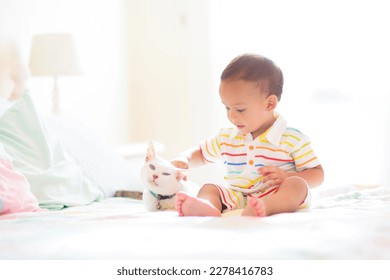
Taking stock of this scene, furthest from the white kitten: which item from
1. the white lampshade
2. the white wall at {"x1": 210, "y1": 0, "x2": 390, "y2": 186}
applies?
the white wall at {"x1": 210, "y1": 0, "x2": 390, "y2": 186}

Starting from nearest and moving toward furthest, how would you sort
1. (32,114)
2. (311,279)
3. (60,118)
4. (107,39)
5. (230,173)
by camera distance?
(311,279) → (230,173) → (32,114) → (60,118) → (107,39)

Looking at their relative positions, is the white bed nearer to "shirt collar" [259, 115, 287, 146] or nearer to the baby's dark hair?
"shirt collar" [259, 115, 287, 146]

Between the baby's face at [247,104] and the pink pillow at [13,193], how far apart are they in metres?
0.53

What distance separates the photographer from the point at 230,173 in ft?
5.05

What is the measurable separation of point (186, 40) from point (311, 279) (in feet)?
9.50

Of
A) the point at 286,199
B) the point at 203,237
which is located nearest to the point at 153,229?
the point at 203,237

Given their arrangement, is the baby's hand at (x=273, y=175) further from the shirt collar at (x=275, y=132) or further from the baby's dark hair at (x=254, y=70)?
the baby's dark hair at (x=254, y=70)

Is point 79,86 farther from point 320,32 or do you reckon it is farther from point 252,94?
point 252,94

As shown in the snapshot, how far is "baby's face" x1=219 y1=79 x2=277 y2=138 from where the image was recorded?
143 cm

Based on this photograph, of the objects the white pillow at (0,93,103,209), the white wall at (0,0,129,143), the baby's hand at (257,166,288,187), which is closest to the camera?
the baby's hand at (257,166,288,187)

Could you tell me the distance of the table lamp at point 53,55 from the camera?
2.73 metres

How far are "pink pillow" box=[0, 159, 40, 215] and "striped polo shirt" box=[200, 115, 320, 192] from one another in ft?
1.59

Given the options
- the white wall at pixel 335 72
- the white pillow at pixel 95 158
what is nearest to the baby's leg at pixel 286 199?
the white pillow at pixel 95 158

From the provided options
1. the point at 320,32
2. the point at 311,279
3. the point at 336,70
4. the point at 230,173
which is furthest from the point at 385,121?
the point at 311,279
